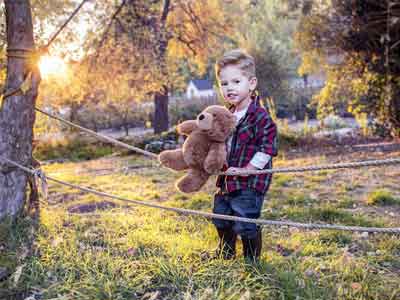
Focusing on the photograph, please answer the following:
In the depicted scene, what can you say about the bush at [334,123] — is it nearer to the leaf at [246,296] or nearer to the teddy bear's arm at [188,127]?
the teddy bear's arm at [188,127]

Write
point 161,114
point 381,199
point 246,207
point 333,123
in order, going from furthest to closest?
point 161,114, point 333,123, point 381,199, point 246,207

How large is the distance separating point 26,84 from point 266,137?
213 centimetres

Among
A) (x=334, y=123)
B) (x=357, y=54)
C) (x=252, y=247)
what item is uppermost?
(x=357, y=54)

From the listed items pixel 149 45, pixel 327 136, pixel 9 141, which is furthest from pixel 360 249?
pixel 327 136

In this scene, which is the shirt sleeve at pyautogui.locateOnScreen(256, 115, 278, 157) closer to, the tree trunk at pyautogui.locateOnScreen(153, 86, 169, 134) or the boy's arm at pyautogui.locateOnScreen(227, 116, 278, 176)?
the boy's arm at pyautogui.locateOnScreen(227, 116, 278, 176)

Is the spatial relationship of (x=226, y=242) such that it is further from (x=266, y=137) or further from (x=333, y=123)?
(x=333, y=123)

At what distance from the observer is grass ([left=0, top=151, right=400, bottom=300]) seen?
84.2 inches

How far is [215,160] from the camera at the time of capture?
2113 millimetres

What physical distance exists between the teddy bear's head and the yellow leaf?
187 cm

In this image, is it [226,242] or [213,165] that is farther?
[226,242]

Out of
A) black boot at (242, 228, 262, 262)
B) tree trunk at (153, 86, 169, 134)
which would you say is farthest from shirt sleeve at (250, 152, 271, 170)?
tree trunk at (153, 86, 169, 134)

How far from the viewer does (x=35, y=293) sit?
2205 mm

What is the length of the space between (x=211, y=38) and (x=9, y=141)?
33.6ft

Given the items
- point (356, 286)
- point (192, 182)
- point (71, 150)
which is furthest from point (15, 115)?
point (71, 150)
